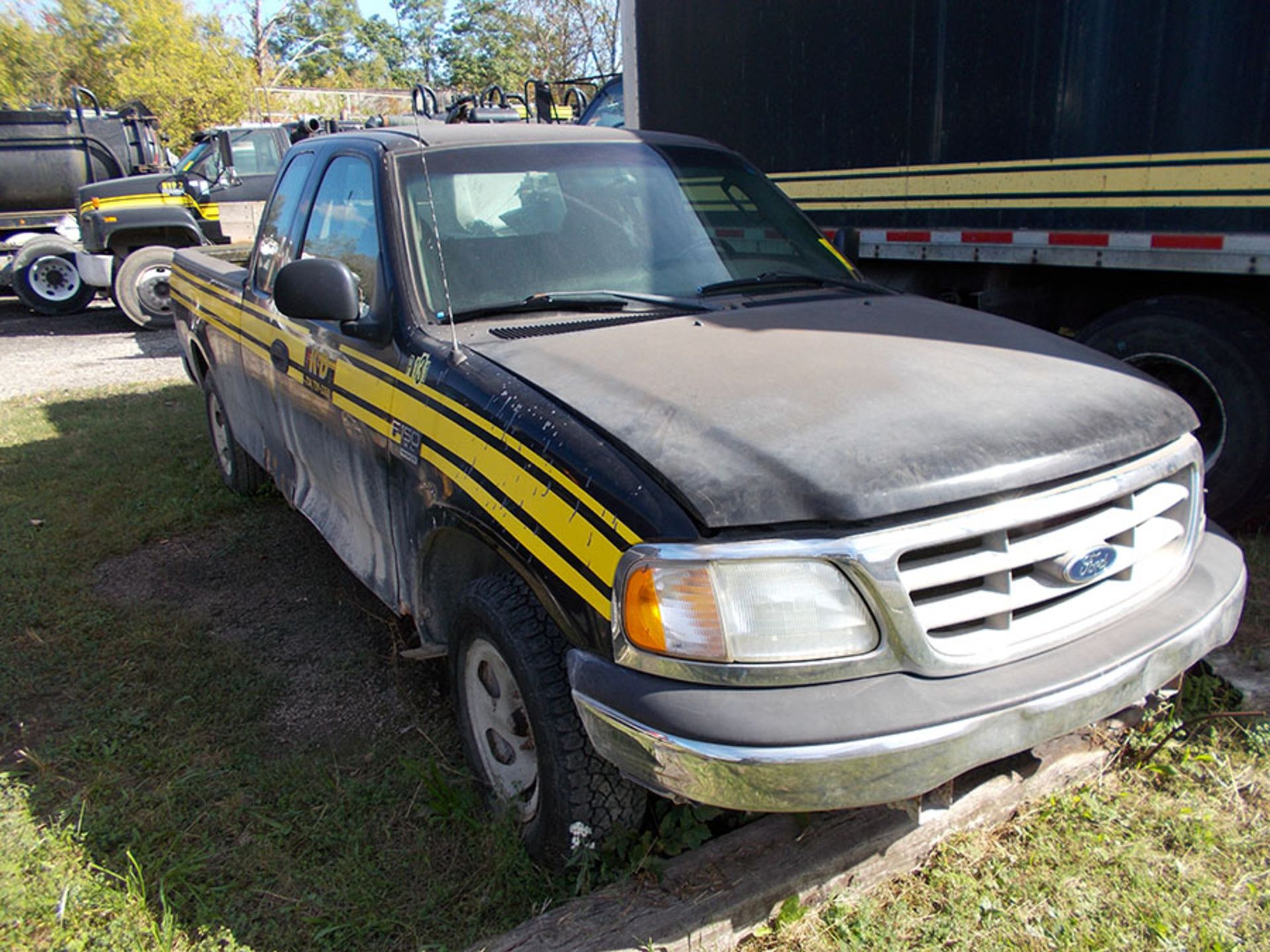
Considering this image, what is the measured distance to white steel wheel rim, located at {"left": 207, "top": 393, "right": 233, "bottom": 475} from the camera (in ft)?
18.6

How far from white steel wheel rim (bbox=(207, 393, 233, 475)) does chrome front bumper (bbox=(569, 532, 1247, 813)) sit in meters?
4.20

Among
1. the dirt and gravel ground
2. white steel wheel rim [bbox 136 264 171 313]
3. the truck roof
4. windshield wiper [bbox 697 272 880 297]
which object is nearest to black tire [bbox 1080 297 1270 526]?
windshield wiper [bbox 697 272 880 297]

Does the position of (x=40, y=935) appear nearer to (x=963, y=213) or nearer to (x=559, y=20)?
(x=963, y=213)

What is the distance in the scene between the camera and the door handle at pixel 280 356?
3.95 meters

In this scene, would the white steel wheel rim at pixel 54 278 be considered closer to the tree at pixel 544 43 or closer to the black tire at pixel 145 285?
the black tire at pixel 145 285

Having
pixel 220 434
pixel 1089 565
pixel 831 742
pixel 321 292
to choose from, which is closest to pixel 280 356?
pixel 321 292

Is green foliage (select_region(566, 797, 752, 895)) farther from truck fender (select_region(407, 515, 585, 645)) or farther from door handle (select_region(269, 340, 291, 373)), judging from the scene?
door handle (select_region(269, 340, 291, 373))

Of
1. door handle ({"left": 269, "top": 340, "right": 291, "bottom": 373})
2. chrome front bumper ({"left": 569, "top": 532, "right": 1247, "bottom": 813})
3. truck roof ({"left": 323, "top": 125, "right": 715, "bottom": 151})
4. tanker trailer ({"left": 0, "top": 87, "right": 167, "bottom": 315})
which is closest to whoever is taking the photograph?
chrome front bumper ({"left": 569, "top": 532, "right": 1247, "bottom": 813})

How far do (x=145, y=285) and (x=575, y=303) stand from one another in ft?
35.7

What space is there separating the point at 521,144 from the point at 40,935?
278cm

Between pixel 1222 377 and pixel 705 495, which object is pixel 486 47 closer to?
pixel 1222 377

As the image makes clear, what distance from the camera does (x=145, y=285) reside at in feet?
39.7

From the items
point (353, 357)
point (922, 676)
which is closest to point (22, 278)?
point (353, 357)

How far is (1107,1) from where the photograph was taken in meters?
4.44
